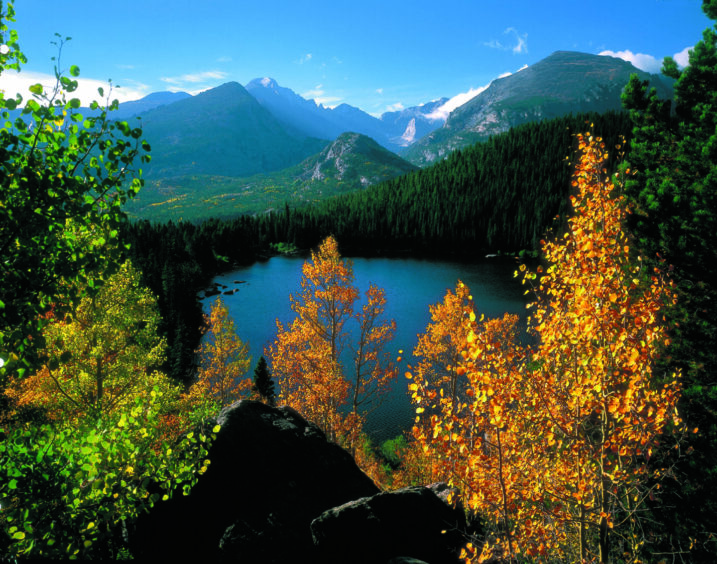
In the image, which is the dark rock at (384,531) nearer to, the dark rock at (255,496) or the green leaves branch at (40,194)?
the dark rock at (255,496)

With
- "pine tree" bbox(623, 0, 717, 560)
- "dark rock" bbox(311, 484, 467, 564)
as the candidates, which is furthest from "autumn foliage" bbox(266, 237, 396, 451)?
"pine tree" bbox(623, 0, 717, 560)

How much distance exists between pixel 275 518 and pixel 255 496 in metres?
1.00

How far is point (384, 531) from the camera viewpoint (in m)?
11.4

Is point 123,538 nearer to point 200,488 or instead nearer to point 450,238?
point 200,488

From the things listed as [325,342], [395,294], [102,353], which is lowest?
[395,294]

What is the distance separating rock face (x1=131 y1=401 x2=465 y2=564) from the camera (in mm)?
11227

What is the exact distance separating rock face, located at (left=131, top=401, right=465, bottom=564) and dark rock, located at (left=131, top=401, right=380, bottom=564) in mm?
29

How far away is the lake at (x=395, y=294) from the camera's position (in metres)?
46.8

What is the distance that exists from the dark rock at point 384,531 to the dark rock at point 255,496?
961mm

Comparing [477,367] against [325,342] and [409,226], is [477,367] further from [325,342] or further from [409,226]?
[409,226]

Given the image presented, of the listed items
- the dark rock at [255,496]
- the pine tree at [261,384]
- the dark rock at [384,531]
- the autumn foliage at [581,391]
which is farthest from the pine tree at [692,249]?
the pine tree at [261,384]

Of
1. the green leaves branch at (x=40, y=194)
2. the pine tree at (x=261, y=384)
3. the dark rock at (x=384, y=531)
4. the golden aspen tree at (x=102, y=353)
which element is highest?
the green leaves branch at (x=40, y=194)

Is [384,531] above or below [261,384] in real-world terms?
above

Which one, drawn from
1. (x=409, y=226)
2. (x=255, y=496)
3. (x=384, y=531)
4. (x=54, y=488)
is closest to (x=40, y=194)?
(x=54, y=488)
